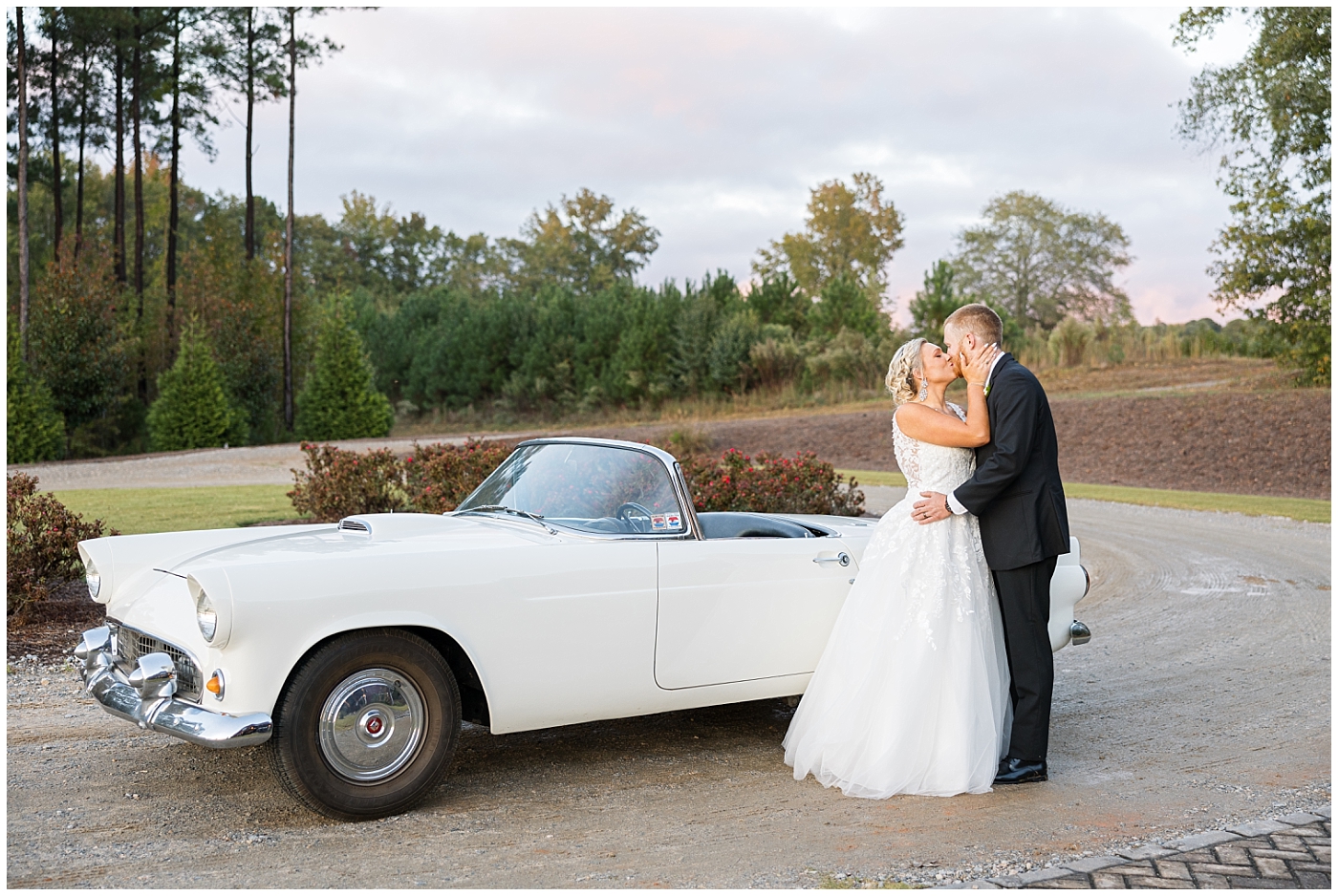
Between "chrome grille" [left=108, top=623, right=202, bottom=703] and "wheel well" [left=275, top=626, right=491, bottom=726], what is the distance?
0.37m

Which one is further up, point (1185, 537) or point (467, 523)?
point (467, 523)

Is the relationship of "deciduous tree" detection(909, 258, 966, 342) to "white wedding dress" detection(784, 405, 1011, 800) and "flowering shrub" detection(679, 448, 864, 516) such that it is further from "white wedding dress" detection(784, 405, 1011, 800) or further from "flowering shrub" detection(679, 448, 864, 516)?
"white wedding dress" detection(784, 405, 1011, 800)

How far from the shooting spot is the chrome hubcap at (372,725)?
12.9 ft

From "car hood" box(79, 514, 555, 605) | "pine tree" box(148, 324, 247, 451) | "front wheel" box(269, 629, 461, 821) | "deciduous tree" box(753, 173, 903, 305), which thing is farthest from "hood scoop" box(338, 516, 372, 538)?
"deciduous tree" box(753, 173, 903, 305)

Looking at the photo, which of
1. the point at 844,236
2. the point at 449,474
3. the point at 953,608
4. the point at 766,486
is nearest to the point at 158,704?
the point at 953,608

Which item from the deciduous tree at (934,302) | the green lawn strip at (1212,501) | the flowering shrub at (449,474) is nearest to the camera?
the flowering shrub at (449,474)

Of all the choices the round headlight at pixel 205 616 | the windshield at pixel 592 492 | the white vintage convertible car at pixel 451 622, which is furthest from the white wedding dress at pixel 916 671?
the round headlight at pixel 205 616

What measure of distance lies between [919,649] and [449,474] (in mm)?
7605

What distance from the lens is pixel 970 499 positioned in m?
4.75

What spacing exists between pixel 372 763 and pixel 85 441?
26462mm

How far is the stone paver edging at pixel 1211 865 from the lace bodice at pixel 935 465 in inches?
65.4

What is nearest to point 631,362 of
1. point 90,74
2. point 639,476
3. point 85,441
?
point 85,441

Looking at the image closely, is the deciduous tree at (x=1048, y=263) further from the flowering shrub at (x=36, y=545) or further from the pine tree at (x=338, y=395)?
the flowering shrub at (x=36, y=545)

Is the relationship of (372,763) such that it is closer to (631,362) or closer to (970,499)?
(970,499)
